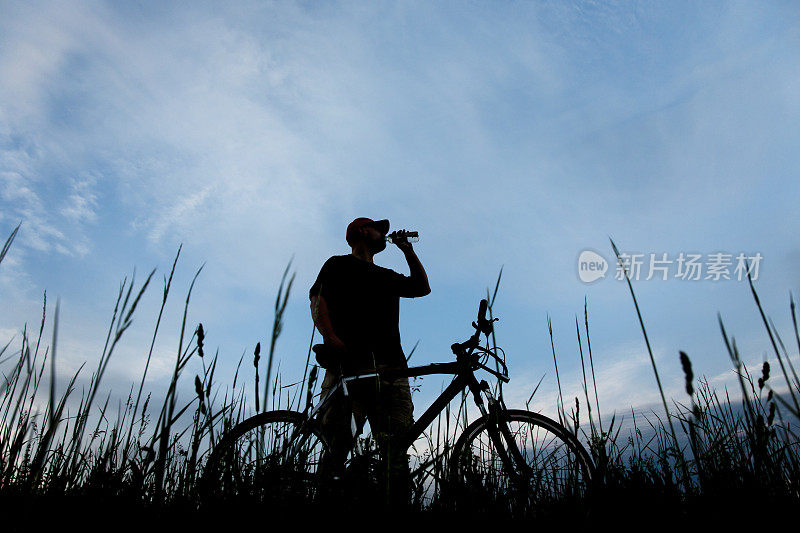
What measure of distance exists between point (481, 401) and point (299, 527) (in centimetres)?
197

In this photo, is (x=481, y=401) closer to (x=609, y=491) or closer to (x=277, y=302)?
(x=609, y=491)

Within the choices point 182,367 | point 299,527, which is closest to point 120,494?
point 299,527

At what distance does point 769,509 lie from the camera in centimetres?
186

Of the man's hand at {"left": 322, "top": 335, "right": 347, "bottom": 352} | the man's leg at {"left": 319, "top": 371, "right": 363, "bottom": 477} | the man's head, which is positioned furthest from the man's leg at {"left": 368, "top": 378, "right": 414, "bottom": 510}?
the man's head

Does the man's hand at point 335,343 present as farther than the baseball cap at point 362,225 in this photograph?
No

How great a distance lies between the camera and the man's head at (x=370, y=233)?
459 centimetres

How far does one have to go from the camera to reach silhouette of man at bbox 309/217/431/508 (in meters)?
3.64

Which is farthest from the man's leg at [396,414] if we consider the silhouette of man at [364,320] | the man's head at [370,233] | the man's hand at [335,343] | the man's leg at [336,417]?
the man's head at [370,233]

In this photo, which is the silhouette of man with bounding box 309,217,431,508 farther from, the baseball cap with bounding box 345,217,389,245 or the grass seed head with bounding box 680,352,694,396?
the grass seed head with bounding box 680,352,694,396

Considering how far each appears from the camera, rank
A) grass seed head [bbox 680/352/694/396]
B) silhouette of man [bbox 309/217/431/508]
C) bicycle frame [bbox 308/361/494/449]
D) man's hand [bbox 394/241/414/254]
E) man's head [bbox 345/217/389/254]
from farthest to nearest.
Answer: man's head [bbox 345/217/389/254] < man's hand [bbox 394/241/414/254] < silhouette of man [bbox 309/217/431/508] < bicycle frame [bbox 308/361/494/449] < grass seed head [bbox 680/352/694/396]

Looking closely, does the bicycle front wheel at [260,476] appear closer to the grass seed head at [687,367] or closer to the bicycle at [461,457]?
the bicycle at [461,457]

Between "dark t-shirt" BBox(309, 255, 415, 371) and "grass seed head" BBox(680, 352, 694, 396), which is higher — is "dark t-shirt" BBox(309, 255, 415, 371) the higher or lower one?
the higher one

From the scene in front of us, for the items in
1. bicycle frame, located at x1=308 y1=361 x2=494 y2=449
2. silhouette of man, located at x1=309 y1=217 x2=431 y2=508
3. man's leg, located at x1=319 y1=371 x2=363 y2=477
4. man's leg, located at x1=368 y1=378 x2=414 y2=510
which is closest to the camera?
man's leg, located at x1=368 y1=378 x2=414 y2=510

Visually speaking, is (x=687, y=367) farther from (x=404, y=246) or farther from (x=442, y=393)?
(x=404, y=246)
